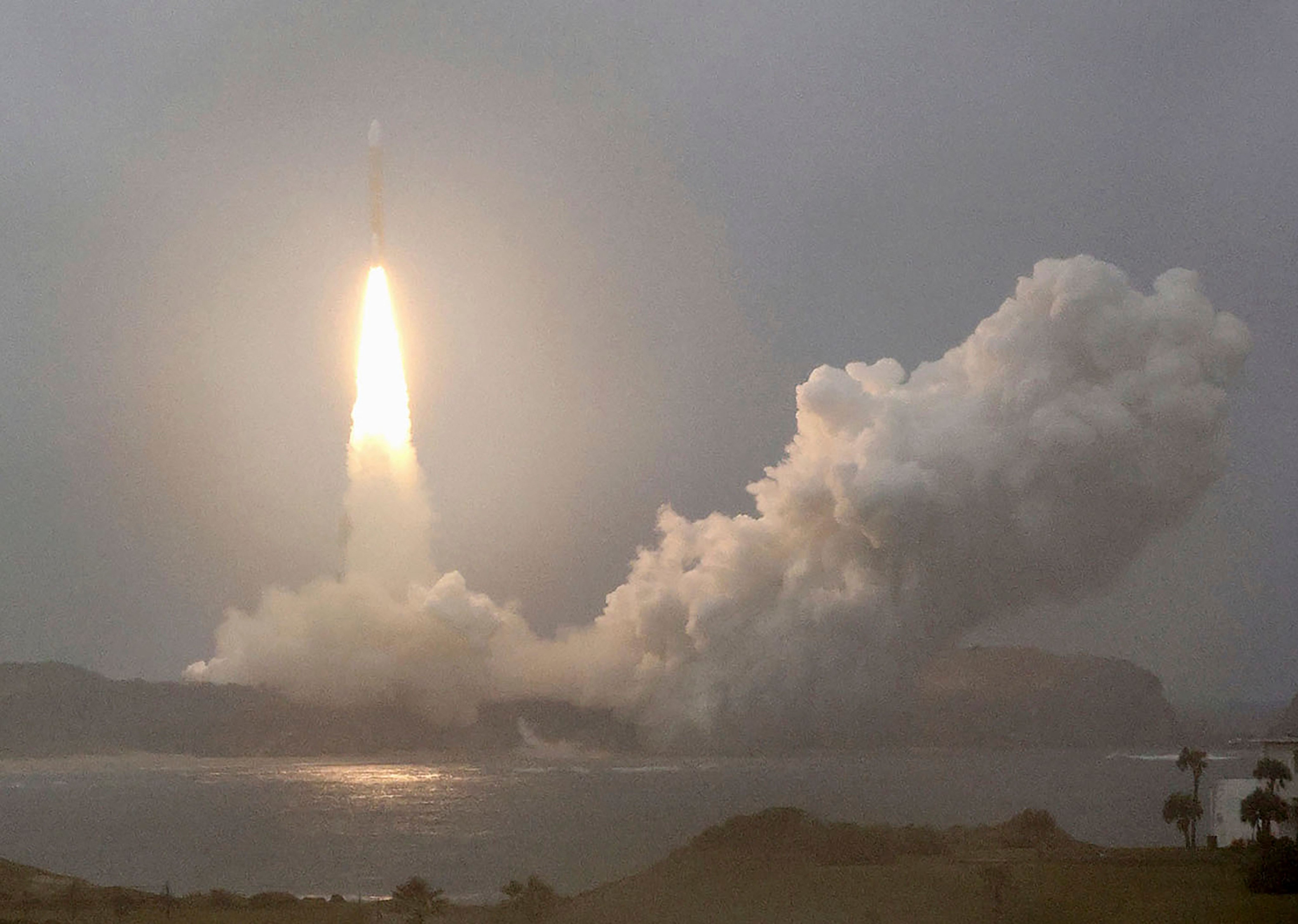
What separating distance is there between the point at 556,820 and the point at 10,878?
49.0 meters

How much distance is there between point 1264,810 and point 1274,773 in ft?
11.1

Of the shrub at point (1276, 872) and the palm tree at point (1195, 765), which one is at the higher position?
the palm tree at point (1195, 765)

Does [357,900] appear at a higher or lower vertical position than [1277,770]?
lower

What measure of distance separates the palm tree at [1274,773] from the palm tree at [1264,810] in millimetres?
952

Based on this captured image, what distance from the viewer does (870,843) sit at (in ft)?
214

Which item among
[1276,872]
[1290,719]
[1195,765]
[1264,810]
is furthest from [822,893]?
[1290,719]

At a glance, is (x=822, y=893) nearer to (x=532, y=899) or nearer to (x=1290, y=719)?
(x=532, y=899)

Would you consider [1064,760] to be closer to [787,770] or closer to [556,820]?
[787,770]

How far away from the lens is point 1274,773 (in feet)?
212

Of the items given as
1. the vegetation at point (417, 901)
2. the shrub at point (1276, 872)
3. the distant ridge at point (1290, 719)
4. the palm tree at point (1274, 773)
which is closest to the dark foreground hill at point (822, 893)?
the vegetation at point (417, 901)

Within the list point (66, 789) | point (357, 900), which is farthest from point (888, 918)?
point (66, 789)

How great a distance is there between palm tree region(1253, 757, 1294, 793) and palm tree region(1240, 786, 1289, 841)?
0.95 meters

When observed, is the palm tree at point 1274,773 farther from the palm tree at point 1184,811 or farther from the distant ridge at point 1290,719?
the distant ridge at point 1290,719

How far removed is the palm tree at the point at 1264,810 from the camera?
6191 centimetres
